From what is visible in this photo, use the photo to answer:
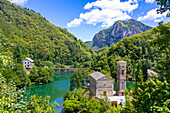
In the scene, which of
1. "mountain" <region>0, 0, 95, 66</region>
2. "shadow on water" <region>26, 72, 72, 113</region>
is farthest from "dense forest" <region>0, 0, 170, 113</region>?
"shadow on water" <region>26, 72, 72, 113</region>

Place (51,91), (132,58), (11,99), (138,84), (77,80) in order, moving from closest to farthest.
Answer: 1. (11,99)
2. (138,84)
3. (77,80)
4. (51,91)
5. (132,58)

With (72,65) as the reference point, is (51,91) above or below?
below

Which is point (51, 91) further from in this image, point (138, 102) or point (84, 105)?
point (138, 102)

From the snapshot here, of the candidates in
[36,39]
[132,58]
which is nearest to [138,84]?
[132,58]

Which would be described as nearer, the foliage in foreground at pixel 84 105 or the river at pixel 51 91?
the foliage in foreground at pixel 84 105

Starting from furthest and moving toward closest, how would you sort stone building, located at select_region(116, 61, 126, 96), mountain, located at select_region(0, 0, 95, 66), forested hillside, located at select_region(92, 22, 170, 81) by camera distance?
mountain, located at select_region(0, 0, 95, 66) → forested hillside, located at select_region(92, 22, 170, 81) → stone building, located at select_region(116, 61, 126, 96)

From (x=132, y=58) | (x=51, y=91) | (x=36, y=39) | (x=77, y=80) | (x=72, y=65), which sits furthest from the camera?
(x=36, y=39)

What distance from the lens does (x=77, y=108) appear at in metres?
18.2

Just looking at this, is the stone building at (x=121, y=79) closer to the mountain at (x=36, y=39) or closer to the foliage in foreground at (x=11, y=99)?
the foliage in foreground at (x=11, y=99)

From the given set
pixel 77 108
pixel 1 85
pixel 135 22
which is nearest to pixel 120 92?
pixel 77 108

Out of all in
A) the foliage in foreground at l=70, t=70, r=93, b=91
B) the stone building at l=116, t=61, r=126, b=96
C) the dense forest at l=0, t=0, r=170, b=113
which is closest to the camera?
the dense forest at l=0, t=0, r=170, b=113

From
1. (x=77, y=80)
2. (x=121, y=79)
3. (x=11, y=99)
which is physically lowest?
(x=77, y=80)

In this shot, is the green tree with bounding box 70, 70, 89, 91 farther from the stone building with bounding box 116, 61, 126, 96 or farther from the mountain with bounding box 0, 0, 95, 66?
the mountain with bounding box 0, 0, 95, 66

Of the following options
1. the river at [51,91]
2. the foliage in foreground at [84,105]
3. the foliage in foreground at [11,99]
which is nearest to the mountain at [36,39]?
the river at [51,91]
